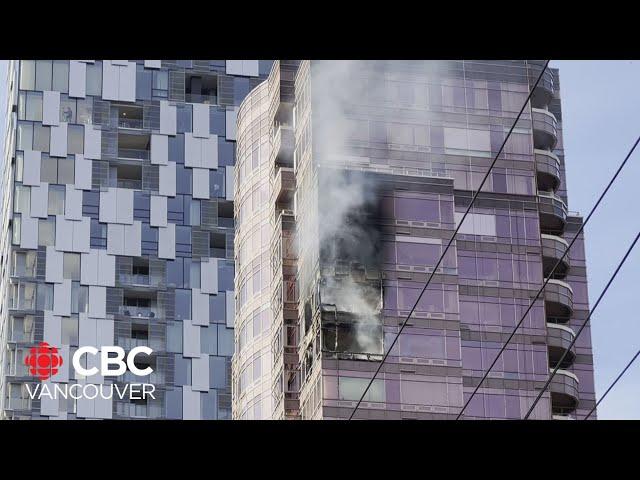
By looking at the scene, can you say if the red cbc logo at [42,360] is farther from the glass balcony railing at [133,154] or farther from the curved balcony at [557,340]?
the curved balcony at [557,340]

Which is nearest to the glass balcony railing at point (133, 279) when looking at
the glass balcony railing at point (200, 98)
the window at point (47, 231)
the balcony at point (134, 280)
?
the balcony at point (134, 280)

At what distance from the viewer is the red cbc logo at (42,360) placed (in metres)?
88.3

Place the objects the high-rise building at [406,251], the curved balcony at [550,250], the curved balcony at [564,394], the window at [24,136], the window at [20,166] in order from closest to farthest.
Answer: the high-rise building at [406,251] < the curved balcony at [564,394] < the curved balcony at [550,250] < the window at [20,166] < the window at [24,136]

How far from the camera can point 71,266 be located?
90438mm

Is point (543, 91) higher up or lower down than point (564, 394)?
higher up

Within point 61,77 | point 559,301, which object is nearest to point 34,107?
point 61,77

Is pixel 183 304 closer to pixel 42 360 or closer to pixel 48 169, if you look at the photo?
pixel 42 360

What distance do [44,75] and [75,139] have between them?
4.63 metres

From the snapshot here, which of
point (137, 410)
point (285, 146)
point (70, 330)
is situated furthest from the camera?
point (137, 410)

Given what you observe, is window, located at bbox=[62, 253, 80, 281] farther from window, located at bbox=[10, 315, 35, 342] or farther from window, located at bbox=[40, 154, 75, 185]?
window, located at bbox=[40, 154, 75, 185]

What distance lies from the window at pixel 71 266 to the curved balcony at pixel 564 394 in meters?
28.7

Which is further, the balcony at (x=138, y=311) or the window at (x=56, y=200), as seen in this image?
the window at (x=56, y=200)
